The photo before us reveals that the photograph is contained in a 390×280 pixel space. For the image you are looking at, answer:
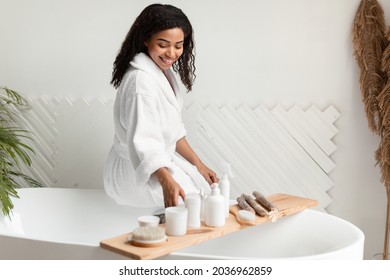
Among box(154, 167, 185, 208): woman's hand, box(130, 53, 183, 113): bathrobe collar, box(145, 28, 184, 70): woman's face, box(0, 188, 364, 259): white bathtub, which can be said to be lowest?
box(0, 188, 364, 259): white bathtub

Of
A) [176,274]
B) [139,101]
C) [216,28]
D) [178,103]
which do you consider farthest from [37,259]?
[216,28]

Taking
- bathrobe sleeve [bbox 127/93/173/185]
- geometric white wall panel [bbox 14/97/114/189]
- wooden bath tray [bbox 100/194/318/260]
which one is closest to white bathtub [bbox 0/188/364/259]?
wooden bath tray [bbox 100/194/318/260]

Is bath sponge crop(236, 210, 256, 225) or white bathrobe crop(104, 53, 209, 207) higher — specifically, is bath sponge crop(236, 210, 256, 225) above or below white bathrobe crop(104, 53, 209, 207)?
below

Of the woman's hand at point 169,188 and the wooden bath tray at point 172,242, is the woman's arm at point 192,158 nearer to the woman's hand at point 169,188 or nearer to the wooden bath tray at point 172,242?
the wooden bath tray at point 172,242

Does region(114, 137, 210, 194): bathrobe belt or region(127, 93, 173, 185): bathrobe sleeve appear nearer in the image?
region(127, 93, 173, 185): bathrobe sleeve

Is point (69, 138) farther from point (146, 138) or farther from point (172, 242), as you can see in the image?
point (172, 242)

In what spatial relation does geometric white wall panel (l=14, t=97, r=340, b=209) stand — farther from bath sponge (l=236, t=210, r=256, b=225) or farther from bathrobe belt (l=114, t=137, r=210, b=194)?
bath sponge (l=236, t=210, r=256, b=225)

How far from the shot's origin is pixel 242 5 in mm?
3551

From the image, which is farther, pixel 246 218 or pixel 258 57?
pixel 258 57

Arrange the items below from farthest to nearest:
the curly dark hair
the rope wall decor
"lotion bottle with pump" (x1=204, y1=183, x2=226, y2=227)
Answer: the rope wall decor → the curly dark hair → "lotion bottle with pump" (x1=204, y1=183, x2=226, y2=227)

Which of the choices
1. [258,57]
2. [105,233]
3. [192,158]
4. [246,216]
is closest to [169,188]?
[246,216]

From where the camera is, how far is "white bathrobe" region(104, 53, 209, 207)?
250cm

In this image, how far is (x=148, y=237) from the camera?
1999mm

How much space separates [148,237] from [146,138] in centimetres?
63
